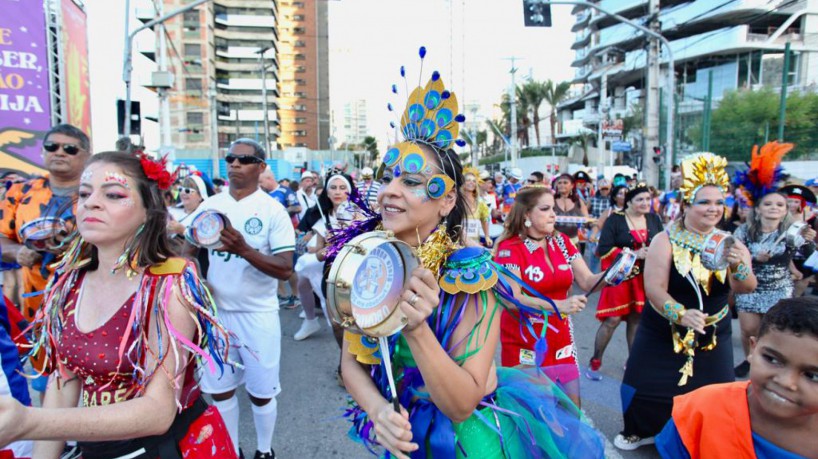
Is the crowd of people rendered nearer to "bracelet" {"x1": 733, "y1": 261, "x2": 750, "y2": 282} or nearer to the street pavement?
"bracelet" {"x1": 733, "y1": 261, "x2": 750, "y2": 282}

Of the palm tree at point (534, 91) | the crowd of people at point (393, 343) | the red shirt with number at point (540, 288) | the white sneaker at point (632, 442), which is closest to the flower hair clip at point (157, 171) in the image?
the crowd of people at point (393, 343)

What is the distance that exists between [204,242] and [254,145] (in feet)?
3.46

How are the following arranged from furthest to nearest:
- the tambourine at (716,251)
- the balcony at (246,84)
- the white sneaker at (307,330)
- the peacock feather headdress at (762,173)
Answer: the balcony at (246,84) < the white sneaker at (307,330) < the peacock feather headdress at (762,173) < the tambourine at (716,251)

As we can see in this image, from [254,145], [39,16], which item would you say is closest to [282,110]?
[39,16]

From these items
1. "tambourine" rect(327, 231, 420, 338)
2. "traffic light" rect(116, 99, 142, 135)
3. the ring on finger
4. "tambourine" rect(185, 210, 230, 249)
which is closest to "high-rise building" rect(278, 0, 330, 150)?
"traffic light" rect(116, 99, 142, 135)

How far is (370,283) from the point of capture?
1344mm

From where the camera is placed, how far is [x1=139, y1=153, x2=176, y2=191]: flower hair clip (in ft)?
6.88

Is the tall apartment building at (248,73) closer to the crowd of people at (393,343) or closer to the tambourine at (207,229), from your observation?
the tambourine at (207,229)

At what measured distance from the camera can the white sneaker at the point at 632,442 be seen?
3.58 metres

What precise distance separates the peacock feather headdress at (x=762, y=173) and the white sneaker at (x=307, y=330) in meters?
5.34

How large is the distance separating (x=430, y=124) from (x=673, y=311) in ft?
7.65

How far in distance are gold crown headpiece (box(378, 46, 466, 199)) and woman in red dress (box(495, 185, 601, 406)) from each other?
6.37 ft

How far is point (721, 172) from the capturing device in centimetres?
352

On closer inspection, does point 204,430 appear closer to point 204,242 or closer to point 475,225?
point 204,242
